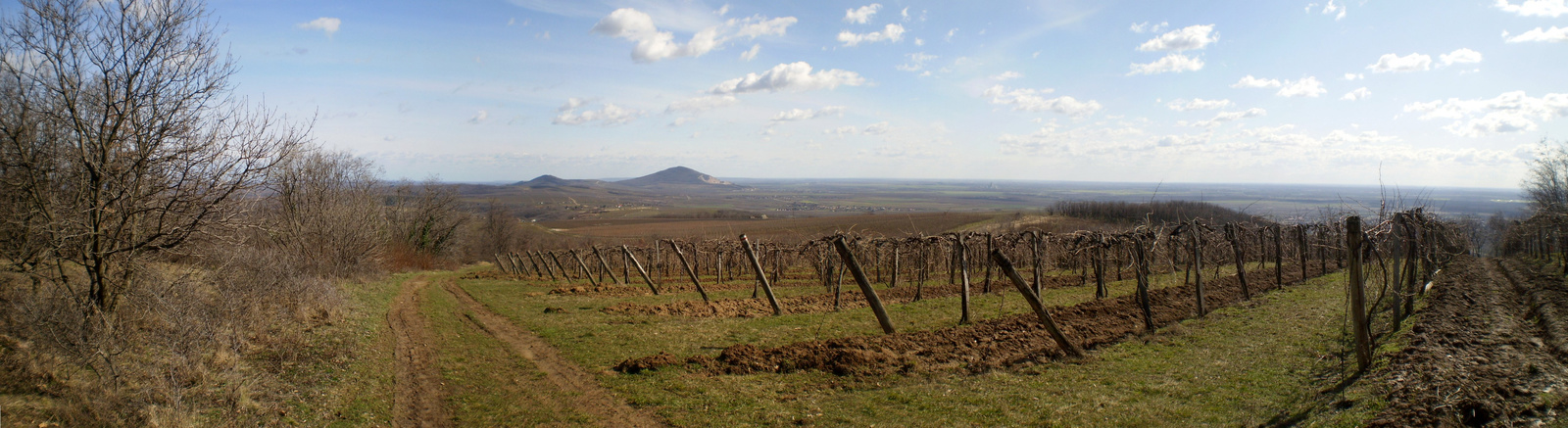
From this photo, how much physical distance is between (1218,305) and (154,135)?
20143 mm

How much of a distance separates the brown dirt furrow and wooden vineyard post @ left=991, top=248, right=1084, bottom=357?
21cm

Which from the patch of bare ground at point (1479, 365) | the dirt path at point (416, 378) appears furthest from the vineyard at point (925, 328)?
the patch of bare ground at point (1479, 365)

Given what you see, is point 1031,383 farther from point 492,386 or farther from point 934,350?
point 492,386

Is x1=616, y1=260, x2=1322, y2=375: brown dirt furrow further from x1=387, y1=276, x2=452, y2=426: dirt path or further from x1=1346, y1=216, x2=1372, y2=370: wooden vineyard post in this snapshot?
x1=1346, y1=216, x2=1372, y2=370: wooden vineyard post

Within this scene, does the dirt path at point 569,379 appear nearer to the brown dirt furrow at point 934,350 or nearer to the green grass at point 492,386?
the green grass at point 492,386

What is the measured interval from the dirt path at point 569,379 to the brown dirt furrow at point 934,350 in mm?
826

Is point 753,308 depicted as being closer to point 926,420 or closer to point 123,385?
point 926,420

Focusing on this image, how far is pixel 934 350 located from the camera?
31.9 feet

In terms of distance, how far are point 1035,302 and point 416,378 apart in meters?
9.35

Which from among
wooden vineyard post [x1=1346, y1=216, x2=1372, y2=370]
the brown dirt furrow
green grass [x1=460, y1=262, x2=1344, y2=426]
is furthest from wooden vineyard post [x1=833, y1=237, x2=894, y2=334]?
wooden vineyard post [x1=1346, y1=216, x2=1372, y2=370]

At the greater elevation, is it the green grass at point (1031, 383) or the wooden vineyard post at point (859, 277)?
the wooden vineyard post at point (859, 277)

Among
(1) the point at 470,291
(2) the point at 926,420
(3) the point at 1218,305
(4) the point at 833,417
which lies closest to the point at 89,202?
(4) the point at 833,417

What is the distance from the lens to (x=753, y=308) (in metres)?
15.6

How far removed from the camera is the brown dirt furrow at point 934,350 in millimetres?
9000
